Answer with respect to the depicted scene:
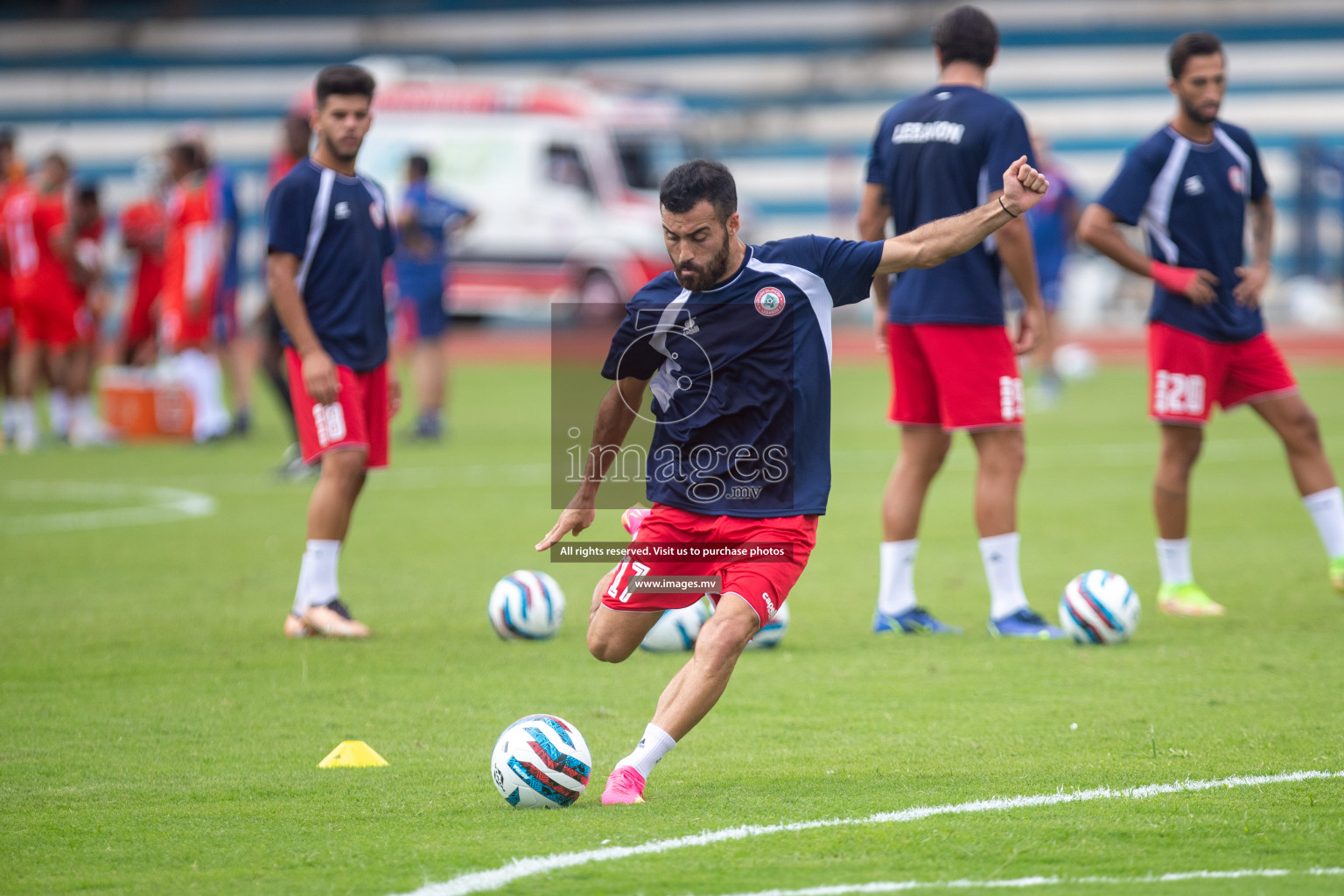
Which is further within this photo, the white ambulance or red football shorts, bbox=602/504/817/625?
the white ambulance

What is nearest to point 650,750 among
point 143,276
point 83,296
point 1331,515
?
point 1331,515

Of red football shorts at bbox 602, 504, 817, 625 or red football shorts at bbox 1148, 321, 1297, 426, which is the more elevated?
red football shorts at bbox 1148, 321, 1297, 426

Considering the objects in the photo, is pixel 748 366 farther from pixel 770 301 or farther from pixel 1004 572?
pixel 1004 572

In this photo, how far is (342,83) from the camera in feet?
23.9

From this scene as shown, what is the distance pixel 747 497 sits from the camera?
16.4ft

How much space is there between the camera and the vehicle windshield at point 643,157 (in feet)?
91.1

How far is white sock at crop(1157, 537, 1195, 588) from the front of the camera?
25.3 feet

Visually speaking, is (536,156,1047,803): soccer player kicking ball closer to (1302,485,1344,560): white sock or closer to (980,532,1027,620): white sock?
(980,532,1027,620): white sock

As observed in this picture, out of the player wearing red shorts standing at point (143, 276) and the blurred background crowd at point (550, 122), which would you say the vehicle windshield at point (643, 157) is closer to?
the blurred background crowd at point (550, 122)

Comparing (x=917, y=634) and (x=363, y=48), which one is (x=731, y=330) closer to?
(x=917, y=634)

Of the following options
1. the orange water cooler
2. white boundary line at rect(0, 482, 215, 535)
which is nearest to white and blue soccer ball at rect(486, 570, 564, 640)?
white boundary line at rect(0, 482, 215, 535)

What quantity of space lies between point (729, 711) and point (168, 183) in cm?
1275

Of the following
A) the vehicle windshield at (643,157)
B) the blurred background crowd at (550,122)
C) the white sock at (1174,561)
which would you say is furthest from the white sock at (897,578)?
the vehicle windshield at (643,157)

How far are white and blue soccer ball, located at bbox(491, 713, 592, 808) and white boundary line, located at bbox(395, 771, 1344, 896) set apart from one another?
528mm
